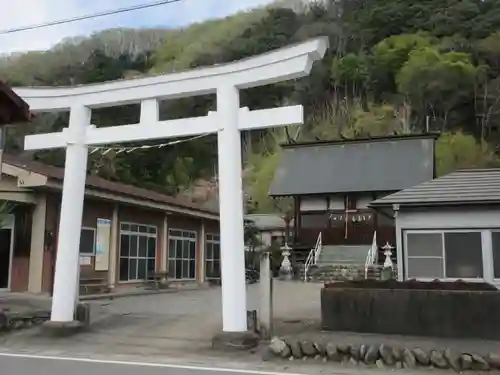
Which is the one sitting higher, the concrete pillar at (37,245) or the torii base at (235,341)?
the concrete pillar at (37,245)

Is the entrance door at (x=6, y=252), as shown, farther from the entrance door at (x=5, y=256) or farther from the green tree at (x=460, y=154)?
the green tree at (x=460, y=154)

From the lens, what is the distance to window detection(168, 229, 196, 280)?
2434 cm

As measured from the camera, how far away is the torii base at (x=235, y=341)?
9.54 metres

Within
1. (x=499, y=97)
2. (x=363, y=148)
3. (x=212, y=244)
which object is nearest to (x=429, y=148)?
(x=363, y=148)

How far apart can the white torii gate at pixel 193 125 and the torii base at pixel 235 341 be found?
0.14 m

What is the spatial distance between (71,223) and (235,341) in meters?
4.47

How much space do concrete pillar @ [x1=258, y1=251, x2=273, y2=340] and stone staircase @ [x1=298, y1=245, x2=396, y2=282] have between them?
1232cm

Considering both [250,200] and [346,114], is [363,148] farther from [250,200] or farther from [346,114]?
[346,114]

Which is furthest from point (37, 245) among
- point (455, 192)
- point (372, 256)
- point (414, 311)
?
point (372, 256)

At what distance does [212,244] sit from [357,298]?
19.0 meters

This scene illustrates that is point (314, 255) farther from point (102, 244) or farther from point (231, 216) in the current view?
point (231, 216)

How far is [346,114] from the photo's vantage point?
54281 millimetres

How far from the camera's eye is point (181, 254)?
25.4 metres

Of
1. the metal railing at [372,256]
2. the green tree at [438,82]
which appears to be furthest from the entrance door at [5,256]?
the green tree at [438,82]
